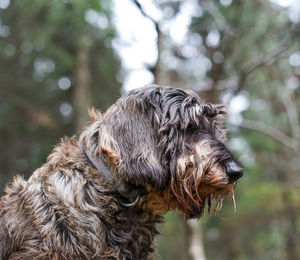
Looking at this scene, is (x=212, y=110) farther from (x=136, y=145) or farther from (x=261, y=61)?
(x=261, y=61)

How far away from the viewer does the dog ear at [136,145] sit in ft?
9.84

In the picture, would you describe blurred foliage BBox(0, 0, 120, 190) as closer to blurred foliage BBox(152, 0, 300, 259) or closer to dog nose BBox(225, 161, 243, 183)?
blurred foliage BBox(152, 0, 300, 259)

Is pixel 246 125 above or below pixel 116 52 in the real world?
below

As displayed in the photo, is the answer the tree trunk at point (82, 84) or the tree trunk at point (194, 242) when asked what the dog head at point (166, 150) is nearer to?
the tree trunk at point (194, 242)

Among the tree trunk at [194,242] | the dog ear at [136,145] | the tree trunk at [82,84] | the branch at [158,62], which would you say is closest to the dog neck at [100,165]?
the dog ear at [136,145]

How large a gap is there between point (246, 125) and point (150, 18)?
2.87 metres

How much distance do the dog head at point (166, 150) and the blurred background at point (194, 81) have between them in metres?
2.67

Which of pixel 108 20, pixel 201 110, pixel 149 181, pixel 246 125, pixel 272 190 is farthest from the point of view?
pixel 272 190

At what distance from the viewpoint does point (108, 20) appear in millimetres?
8664

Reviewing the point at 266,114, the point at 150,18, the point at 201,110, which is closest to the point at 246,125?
the point at 150,18

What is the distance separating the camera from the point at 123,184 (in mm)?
3113

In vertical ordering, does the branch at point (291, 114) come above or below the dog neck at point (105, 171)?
above

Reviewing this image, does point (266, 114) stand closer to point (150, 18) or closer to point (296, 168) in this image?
point (296, 168)

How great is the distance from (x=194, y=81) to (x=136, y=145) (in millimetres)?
7534
